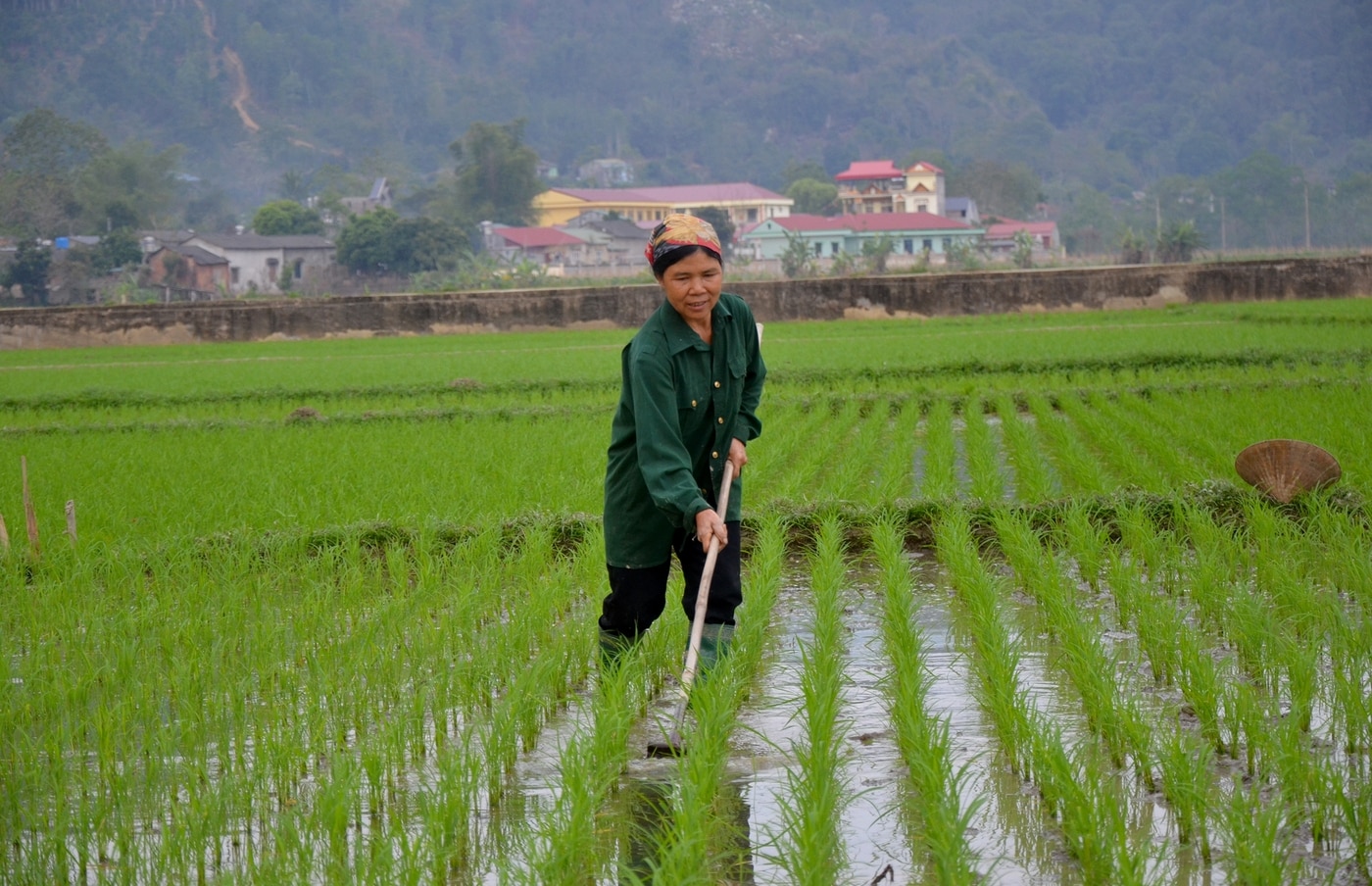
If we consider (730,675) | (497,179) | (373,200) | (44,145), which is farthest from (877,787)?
(373,200)

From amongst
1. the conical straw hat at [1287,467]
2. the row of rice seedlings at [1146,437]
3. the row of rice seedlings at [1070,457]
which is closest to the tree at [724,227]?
the row of rice seedlings at [1146,437]

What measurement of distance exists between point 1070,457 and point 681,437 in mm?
4079

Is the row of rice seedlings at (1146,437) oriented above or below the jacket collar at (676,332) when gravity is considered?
below

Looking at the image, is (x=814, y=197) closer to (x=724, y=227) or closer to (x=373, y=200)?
(x=724, y=227)

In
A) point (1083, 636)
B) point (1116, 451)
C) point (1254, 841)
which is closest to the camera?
point (1254, 841)

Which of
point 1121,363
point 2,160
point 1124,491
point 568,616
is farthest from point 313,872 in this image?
point 2,160

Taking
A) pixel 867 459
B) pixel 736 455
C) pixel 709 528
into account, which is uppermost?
pixel 736 455

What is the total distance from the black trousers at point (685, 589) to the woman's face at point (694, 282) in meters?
0.56

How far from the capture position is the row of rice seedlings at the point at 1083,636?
312cm

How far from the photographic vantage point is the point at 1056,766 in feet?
8.95

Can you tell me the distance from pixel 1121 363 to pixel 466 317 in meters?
12.5

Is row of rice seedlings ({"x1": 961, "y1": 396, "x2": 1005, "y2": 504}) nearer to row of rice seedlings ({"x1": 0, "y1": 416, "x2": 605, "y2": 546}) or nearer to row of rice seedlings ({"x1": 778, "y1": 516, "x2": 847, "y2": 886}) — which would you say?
row of rice seedlings ({"x1": 0, "y1": 416, "x2": 605, "y2": 546})

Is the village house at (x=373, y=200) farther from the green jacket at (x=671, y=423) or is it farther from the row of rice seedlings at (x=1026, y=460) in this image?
the green jacket at (x=671, y=423)

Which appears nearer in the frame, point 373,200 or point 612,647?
point 612,647
